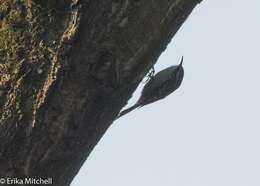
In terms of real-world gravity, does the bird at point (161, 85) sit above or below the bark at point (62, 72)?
above

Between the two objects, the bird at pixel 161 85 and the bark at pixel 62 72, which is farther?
the bird at pixel 161 85

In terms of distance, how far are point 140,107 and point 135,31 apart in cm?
300

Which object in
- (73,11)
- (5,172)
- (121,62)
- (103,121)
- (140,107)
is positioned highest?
(140,107)

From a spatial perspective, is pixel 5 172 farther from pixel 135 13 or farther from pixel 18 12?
pixel 135 13

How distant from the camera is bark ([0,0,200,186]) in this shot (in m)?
1.55

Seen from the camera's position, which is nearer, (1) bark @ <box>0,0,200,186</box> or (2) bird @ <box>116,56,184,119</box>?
(1) bark @ <box>0,0,200,186</box>

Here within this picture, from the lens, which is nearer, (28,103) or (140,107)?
(28,103)

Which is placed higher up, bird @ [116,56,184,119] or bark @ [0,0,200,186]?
bird @ [116,56,184,119]

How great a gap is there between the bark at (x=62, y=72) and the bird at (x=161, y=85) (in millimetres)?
2774

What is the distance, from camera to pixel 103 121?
169 cm

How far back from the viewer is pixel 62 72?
1573 millimetres

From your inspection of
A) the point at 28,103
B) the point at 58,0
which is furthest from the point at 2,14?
the point at 28,103

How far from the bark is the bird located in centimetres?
277

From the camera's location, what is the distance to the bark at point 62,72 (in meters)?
1.55
